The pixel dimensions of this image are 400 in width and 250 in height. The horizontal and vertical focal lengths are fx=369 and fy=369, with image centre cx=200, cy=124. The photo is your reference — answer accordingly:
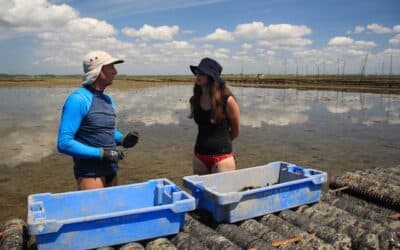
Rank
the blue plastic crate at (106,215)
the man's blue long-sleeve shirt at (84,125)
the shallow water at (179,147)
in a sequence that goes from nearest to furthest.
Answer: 1. the blue plastic crate at (106,215)
2. the man's blue long-sleeve shirt at (84,125)
3. the shallow water at (179,147)

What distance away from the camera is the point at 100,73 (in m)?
4.21

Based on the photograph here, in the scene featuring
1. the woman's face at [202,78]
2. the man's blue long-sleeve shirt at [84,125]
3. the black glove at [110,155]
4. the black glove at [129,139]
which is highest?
the woman's face at [202,78]

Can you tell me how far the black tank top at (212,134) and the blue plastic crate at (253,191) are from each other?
1.17 ft

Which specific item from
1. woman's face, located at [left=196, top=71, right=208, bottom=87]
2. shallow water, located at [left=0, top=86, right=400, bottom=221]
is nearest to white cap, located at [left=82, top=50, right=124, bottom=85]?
woman's face, located at [left=196, top=71, right=208, bottom=87]

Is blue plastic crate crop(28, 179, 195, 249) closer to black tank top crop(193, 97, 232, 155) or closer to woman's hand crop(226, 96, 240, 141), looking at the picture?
black tank top crop(193, 97, 232, 155)

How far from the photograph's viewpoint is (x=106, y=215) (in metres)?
3.61

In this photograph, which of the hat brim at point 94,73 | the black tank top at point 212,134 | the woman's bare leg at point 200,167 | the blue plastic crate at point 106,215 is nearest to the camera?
the blue plastic crate at point 106,215

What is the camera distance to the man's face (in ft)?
13.9

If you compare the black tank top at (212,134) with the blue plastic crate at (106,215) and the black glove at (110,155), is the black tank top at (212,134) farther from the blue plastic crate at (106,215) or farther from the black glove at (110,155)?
the black glove at (110,155)

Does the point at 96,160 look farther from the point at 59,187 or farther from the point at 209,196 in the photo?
the point at 59,187

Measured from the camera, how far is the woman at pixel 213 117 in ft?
15.7

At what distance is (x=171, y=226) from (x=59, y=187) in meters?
5.91

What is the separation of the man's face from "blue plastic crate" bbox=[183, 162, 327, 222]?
1.57m

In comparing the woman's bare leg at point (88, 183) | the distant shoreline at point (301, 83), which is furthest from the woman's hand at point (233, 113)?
the distant shoreline at point (301, 83)
